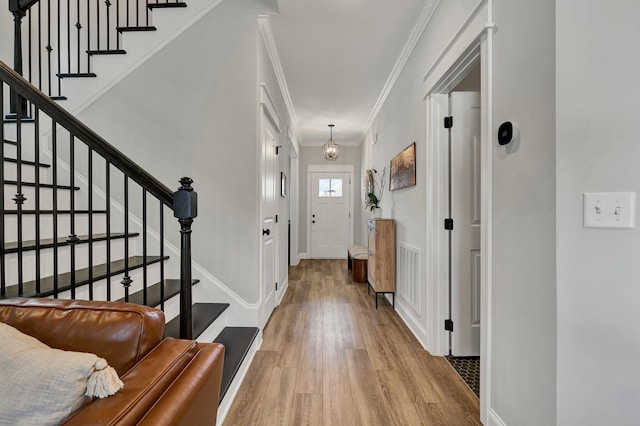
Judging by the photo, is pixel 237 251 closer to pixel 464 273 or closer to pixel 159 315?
pixel 159 315

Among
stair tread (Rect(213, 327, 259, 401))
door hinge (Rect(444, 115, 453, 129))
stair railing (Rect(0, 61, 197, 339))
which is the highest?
door hinge (Rect(444, 115, 453, 129))

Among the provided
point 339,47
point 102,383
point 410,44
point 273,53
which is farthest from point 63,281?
point 410,44

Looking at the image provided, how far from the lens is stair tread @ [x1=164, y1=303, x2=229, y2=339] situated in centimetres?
175

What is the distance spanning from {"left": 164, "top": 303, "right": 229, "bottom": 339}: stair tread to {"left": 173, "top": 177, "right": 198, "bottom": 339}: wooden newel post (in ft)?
1.16

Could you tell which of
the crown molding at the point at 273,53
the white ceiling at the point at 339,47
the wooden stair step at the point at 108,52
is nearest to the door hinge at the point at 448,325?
the white ceiling at the point at 339,47

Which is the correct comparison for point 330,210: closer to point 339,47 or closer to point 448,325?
point 339,47

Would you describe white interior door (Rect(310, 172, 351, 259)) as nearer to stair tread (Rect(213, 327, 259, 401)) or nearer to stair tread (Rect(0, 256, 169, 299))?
stair tread (Rect(213, 327, 259, 401))

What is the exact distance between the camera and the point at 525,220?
1249 millimetres

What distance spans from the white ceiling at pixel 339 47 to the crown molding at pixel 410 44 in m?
0.04

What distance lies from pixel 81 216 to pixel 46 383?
72.2 inches

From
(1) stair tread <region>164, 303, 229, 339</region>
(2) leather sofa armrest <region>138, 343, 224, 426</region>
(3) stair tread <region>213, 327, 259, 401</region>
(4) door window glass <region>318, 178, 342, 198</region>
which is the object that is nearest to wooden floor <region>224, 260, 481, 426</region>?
(3) stair tread <region>213, 327, 259, 401</region>

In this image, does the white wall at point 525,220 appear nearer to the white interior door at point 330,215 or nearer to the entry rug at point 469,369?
the entry rug at point 469,369
